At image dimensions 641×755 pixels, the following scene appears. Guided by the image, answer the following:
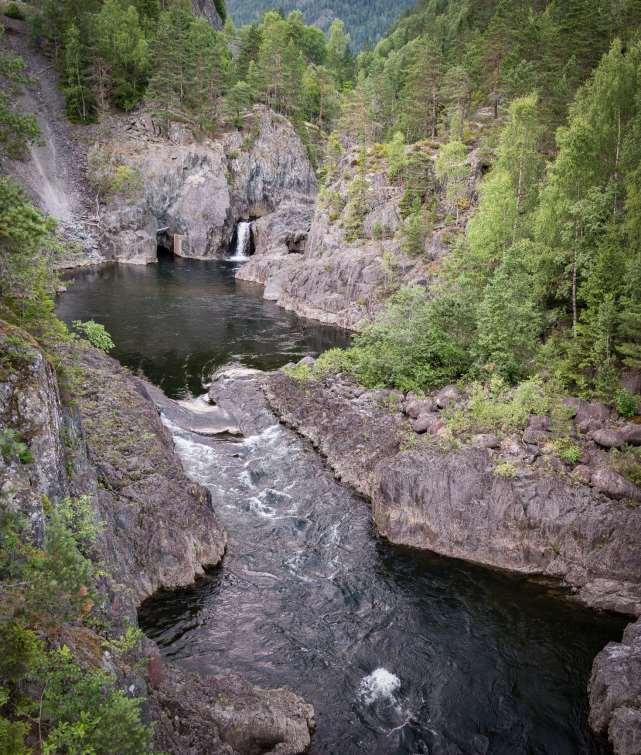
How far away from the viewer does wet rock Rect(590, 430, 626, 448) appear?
2350cm

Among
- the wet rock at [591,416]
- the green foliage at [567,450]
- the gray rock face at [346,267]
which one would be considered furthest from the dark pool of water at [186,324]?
the wet rock at [591,416]

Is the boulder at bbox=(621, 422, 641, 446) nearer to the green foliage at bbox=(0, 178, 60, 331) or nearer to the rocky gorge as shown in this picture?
the rocky gorge

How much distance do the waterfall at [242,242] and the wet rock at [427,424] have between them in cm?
7432

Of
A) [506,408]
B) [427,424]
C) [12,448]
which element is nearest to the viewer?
[12,448]

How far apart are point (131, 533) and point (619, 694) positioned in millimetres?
15630

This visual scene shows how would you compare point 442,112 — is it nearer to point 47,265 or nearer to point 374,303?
point 374,303

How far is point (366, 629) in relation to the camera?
18328 mm

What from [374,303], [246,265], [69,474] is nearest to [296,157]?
[246,265]

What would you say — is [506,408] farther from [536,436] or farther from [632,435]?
[632,435]

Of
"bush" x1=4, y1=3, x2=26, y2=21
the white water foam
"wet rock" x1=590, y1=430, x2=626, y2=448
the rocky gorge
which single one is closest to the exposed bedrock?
"bush" x1=4, y1=3, x2=26, y2=21

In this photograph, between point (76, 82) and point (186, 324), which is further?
point (76, 82)

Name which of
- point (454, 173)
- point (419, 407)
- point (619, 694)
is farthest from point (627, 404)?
point (454, 173)

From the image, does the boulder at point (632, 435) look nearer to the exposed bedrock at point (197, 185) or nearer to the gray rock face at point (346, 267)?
the gray rock face at point (346, 267)

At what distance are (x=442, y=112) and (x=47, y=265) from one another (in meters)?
72.1
